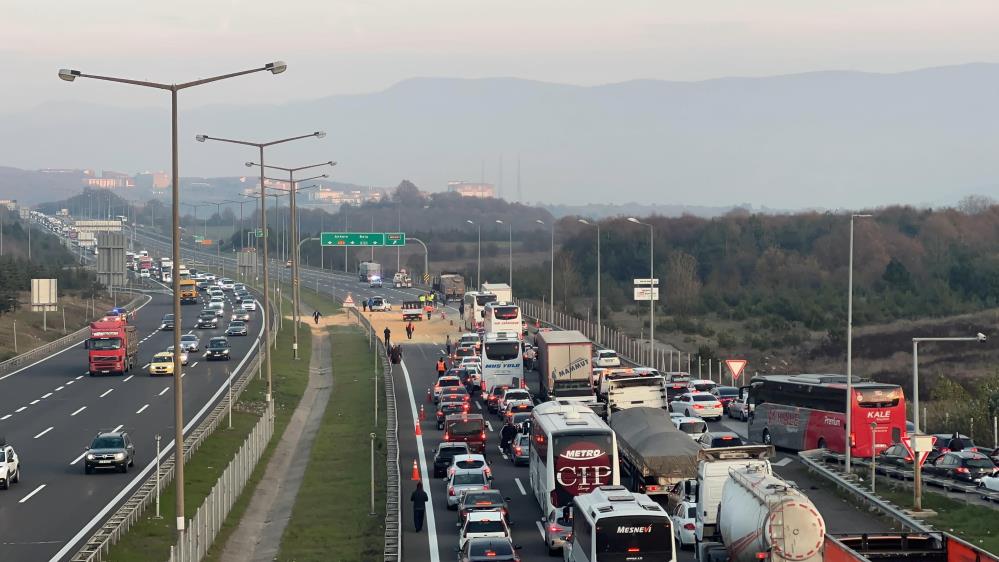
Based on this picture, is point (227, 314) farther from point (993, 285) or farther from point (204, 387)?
point (993, 285)

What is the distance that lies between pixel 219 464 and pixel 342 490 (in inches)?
217

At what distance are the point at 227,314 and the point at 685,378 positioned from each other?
72.1 metres

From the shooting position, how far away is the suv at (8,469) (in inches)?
1678

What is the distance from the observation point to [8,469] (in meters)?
43.0

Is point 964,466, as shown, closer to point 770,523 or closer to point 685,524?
point 685,524

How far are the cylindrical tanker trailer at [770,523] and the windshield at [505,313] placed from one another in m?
59.2

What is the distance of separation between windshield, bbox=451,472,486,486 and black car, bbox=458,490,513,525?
2983 millimetres

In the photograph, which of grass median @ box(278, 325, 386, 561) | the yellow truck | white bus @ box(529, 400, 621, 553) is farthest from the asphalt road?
the yellow truck

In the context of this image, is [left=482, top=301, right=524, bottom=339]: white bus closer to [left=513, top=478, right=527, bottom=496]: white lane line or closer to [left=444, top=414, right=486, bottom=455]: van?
[left=444, top=414, right=486, bottom=455]: van

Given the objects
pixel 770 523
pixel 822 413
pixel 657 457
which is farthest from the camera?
pixel 822 413

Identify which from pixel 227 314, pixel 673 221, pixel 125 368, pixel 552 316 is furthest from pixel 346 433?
pixel 673 221

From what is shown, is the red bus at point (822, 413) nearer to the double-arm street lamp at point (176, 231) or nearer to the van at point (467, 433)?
the van at point (467, 433)

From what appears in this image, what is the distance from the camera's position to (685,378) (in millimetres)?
70312

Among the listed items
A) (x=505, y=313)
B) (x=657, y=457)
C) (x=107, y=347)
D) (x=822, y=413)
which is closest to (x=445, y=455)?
(x=657, y=457)
